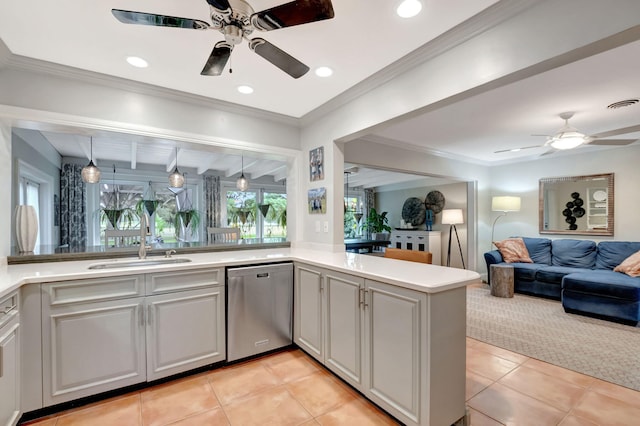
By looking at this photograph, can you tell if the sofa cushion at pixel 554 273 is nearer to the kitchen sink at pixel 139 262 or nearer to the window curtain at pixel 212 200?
the kitchen sink at pixel 139 262

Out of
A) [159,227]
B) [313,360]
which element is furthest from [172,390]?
[159,227]

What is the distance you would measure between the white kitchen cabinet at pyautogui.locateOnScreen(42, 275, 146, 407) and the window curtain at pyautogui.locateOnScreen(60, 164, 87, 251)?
467 centimetres

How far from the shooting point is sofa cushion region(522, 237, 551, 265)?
5088mm

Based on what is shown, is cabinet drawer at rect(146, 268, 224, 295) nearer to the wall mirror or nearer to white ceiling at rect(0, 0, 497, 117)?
white ceiling at rect(0, 0, 497, 117)

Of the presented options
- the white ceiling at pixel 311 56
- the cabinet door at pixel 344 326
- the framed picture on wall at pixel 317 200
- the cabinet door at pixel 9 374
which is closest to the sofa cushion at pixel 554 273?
the white ceiling at pixel 311 56

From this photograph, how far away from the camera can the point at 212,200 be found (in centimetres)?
707

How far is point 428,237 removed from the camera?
730 cm

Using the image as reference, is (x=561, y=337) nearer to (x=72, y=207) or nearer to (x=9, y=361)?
(x=9, y=361)

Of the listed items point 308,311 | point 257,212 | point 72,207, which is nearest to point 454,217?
point 257,212

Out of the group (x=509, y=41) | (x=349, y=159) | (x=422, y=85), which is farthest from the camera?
(x=349, y=159)

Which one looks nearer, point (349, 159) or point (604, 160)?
point (349, 159)

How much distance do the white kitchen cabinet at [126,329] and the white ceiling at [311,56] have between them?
1.52m

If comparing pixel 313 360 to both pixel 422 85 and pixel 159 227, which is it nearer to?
pixel 422 85

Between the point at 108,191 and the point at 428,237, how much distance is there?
290 inches
